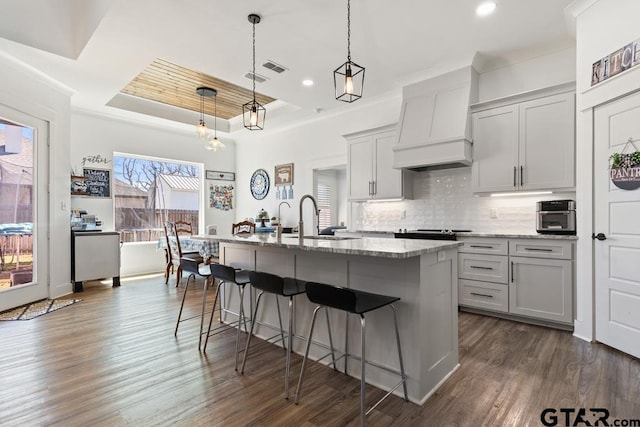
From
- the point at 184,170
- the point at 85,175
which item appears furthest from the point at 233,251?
the point at 184,170

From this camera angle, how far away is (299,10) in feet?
9.50

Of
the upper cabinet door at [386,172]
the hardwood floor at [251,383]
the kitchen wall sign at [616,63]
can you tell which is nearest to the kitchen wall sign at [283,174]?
the upper cabinet door at [386,172]

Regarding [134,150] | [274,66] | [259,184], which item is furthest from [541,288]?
[134,150]

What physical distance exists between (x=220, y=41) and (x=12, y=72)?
262cm

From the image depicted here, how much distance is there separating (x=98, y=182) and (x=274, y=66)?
12.8 feet

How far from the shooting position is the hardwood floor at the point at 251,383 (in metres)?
1.81

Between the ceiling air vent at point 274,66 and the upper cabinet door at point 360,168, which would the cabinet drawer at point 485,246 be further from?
the ceiling air vent at point 274,66

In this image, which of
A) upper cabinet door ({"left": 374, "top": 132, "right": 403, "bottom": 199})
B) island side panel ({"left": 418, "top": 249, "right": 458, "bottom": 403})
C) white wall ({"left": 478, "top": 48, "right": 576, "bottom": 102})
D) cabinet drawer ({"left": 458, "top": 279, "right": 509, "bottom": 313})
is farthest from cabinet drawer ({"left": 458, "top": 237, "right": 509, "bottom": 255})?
white wall ({"left": 478, "top": 48, "right": 576, "bottom": 102})

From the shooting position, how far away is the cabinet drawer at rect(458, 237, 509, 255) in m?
3.41

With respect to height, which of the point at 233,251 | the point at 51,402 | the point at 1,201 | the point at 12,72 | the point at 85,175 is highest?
the point at 12,72

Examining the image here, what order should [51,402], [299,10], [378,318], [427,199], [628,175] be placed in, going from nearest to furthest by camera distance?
1. [51,402]
2. [378,318]
3. [628,175]
4. [299,10]
5. [427,199]

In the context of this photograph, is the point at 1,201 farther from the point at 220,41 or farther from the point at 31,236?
the point at 220,41

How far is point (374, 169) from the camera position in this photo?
4.77 metres

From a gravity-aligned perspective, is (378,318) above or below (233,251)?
below
